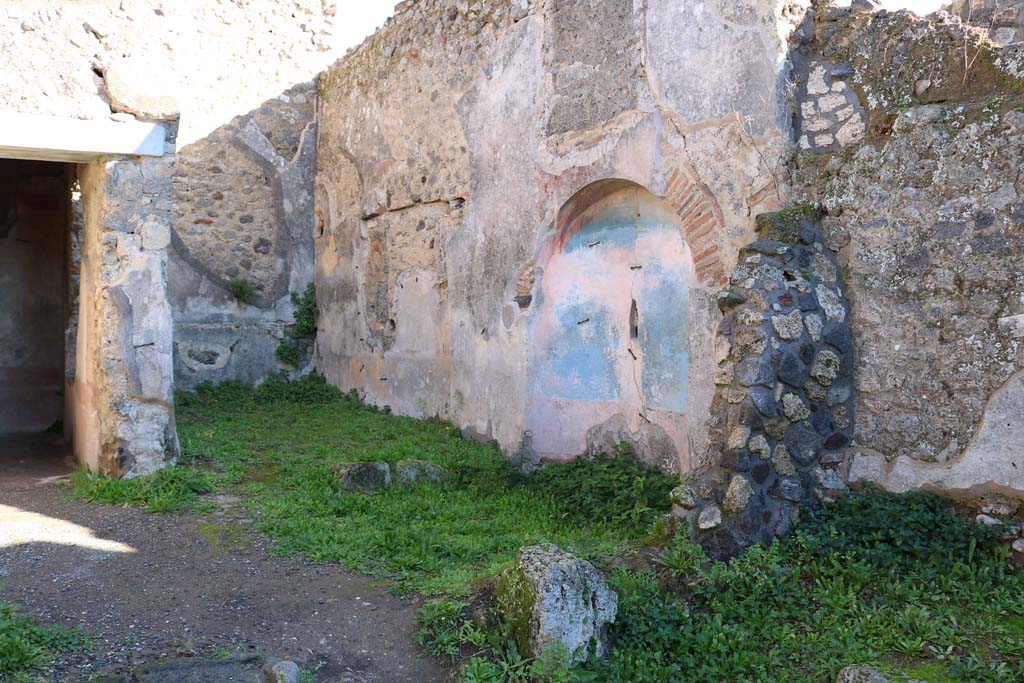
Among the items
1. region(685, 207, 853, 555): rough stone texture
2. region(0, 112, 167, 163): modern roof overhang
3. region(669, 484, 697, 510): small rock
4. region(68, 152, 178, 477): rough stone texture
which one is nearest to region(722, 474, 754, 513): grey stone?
region(685, 207, 853, 555): rough stone texture

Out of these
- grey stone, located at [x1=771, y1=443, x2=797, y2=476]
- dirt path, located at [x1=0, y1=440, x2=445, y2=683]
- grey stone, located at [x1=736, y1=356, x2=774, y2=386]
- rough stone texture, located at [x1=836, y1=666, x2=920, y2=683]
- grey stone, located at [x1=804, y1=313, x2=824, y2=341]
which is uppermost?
grey stone, located at [x1=804, y1=313, x2=824, y2=341]

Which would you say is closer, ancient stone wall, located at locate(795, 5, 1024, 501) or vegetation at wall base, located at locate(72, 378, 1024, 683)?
vegetation at wall base, located at locate(72, 378, 1024, 683)

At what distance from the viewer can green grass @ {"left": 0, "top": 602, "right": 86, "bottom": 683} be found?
3.37 meters

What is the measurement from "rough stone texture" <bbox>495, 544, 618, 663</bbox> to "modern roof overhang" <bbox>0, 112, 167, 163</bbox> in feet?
14.1

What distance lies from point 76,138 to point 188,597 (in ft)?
11.3

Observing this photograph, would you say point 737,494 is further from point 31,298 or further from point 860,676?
point 31,298

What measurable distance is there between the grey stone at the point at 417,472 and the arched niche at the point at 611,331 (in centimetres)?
91

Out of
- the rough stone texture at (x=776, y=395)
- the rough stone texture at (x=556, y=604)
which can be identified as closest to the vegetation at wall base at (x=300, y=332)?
the rough stone texture at (x=776, y=395)

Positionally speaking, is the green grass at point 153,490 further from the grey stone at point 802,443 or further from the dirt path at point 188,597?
the grey stone at point 802,443

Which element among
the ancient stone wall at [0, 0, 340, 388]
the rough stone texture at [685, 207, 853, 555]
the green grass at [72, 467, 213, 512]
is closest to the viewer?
the rough stone texture at [685, 207, 853, 555]

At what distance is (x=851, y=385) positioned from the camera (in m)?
4.84

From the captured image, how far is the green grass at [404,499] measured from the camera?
4828mm

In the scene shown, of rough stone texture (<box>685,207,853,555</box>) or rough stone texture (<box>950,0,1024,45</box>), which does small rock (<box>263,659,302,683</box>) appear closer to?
rough stone texture (<box>685,207,853,555</box>)

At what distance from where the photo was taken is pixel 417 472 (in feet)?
20.9
